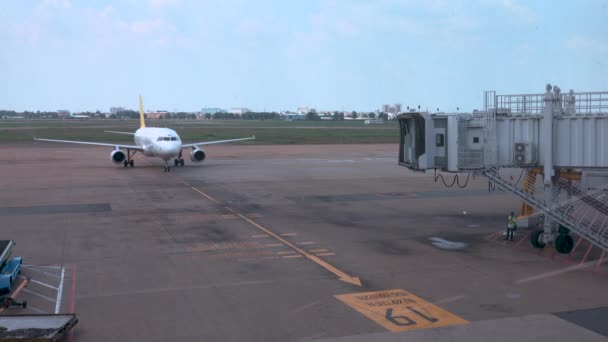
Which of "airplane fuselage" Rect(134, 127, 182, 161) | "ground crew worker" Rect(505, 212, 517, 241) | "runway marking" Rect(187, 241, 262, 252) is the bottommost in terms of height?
"runway marking" Rect(187, 241, 262, 252)

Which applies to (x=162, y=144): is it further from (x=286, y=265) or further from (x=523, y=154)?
(x=523, y=154)

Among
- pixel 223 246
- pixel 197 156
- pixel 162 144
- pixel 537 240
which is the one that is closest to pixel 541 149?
pixel 537 240

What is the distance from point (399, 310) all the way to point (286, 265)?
18.9ft

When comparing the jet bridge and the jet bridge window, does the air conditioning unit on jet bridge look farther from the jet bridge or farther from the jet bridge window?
the jet bridge window

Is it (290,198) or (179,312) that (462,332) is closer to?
(179,312)

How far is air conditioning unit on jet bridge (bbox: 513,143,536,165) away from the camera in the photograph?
2345 cm

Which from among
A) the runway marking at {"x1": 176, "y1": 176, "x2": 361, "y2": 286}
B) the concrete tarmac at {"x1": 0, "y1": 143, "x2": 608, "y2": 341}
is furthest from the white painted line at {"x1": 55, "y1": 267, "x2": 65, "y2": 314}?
the runway marking at {"x1": 176, "y1": 176, "x2": 361, "y2": 286}

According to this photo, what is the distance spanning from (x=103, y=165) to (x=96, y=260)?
140ft

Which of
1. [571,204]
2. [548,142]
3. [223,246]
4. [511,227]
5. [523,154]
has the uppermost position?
[548,142]

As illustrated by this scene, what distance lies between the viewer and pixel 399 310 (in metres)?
16.2

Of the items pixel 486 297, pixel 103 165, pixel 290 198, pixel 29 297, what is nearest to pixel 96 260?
pixel 29 297

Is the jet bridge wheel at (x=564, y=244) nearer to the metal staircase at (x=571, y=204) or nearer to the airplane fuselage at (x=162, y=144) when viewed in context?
the metal staircase at (x=571, y=204)

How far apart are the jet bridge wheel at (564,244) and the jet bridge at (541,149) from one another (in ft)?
0.11

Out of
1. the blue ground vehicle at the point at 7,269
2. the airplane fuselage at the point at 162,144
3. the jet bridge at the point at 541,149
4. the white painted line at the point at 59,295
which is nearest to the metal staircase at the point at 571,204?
the jet bridge at the point at 541,149
